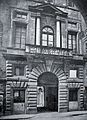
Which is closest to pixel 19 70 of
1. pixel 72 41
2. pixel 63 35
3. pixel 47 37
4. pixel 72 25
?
pixel 47 37

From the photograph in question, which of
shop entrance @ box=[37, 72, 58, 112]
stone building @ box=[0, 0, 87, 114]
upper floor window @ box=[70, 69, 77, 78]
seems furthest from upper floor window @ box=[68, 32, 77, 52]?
shop entrance @ box=[37, 72, 58, 112]

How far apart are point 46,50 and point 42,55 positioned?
35 cm

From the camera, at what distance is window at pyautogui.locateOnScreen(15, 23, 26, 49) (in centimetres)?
873

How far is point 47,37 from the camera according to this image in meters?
8.95

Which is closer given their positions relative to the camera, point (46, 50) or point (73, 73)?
point (46, 50)

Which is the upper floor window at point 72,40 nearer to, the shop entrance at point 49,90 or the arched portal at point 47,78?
the arched portal at point 47,78

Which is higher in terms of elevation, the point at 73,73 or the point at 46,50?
the point at 46,50

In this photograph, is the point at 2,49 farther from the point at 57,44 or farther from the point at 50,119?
the point at 50,119

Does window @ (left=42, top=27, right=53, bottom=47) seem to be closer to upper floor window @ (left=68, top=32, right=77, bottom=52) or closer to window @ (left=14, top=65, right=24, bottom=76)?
upper floor window @ (left=68, top=32, right=77, bottom=52)

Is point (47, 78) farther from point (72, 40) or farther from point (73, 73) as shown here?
point (72, 40)

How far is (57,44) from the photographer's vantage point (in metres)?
8.98

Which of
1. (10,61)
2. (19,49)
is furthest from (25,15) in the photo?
(10,61)

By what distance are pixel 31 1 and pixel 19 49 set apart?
282 centimetres

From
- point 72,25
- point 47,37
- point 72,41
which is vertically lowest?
point 72,41
